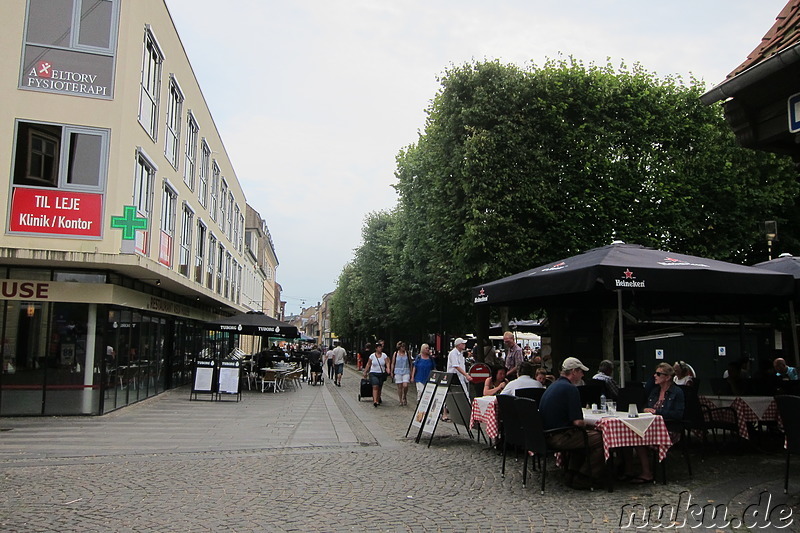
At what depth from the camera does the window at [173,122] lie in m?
18.8

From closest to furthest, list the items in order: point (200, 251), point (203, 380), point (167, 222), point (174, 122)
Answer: point (203, 380) → point (167, 222) → point (174, 122) → point (200, 251)

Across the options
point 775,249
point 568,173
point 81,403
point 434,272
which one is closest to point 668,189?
point 568,173

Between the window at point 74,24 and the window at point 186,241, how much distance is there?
7.54 m

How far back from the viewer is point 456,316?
3038 centimetres

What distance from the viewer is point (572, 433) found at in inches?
276

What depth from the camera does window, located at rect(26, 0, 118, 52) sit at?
1398 centimetres

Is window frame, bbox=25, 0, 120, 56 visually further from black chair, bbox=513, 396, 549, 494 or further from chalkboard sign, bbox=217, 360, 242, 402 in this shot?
black chair, bbox=513, 396, 549, 494

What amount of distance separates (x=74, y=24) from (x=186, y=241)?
356 inches

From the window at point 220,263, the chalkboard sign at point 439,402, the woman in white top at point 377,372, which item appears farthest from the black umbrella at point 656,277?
the window at point 220,263

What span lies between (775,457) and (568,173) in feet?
36.7

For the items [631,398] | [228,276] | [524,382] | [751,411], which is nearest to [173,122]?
[524,382]

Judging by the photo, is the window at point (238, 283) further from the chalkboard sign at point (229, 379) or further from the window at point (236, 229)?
the chalkboard sign at point (229, 379)

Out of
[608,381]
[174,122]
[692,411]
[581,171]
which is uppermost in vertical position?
[174,122]

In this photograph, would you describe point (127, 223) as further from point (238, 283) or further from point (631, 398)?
point (238, 283)
